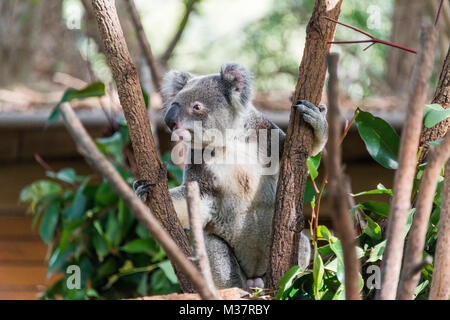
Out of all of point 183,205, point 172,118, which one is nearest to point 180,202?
point 183,205

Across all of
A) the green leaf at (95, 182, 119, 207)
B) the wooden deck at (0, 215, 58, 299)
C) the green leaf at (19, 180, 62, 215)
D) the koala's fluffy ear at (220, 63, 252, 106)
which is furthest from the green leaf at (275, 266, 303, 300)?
the wooden deck at (0, 215, 58, 299)

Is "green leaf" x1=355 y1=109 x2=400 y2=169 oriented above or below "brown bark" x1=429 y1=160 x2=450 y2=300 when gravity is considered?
above

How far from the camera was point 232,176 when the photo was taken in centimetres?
260

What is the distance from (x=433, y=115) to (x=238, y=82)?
1113mm

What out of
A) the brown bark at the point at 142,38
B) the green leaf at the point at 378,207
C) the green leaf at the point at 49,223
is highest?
the brown bark at the point at 142,38

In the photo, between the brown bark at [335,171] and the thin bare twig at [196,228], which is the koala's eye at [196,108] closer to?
the thin bare twig at [196,228]

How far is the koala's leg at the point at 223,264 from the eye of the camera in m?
2.57

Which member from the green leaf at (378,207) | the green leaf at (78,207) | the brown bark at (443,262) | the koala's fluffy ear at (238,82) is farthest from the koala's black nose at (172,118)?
the green leaf at (78,207)

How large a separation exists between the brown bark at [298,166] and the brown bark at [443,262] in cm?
64

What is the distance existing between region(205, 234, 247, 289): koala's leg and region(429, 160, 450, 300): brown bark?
1357 mm

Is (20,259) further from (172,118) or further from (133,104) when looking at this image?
(133,104)

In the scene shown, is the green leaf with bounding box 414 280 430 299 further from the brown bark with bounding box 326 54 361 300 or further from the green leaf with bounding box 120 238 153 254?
the green leaf with bounding box 120 238 153 254

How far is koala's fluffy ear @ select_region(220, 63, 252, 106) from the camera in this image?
259cm
